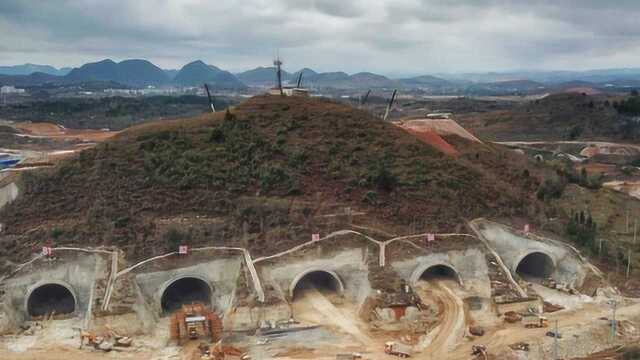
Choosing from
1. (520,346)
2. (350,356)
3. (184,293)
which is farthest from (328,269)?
(520,346)

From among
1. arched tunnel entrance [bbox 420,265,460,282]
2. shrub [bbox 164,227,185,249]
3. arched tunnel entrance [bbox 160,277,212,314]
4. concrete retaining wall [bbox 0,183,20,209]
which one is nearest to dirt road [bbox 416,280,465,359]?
arched tunnel entrance [bbox 420,265,460,282]

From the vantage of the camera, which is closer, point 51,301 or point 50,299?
point 51,301

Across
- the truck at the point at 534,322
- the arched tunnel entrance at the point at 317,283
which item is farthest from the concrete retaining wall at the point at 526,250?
the arched tunnel entrance at the point at 317,283

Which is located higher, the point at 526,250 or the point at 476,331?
the point at 526,250

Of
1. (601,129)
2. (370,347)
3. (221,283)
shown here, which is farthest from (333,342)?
(601,129)

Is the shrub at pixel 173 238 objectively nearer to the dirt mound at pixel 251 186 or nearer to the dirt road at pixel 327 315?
the dirt mound at pixel 251 186

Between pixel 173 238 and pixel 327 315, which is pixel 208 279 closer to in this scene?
pixel 173 238
